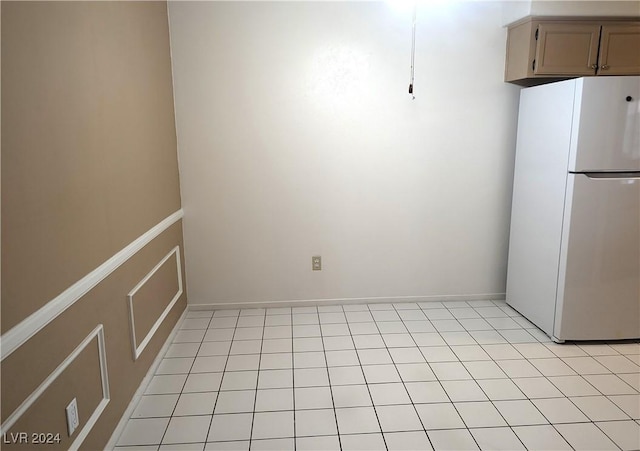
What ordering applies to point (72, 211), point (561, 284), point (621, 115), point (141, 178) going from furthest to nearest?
point (561, 284)
point (621, 115)
point (141, 178)
point (72, 211)

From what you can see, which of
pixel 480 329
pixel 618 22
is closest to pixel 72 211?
pixel 480 329

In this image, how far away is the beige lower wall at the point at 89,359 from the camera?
1.33m

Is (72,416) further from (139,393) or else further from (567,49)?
(567,49)

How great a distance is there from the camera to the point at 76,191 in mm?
1656

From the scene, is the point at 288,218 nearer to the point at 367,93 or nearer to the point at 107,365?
the point at 367,93

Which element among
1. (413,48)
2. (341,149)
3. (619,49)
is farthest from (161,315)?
(619,49)

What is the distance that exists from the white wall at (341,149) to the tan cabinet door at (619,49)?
24.1 inches

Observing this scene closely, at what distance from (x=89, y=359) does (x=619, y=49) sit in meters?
3.50

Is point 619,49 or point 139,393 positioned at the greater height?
point 619,49

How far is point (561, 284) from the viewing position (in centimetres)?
283

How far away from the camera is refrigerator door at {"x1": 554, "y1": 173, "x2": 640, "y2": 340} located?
2.71 m

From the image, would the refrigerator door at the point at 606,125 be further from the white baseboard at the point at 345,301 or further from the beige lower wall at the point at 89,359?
the beige lower wall at the point at 89,359

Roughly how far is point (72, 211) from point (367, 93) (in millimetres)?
2255

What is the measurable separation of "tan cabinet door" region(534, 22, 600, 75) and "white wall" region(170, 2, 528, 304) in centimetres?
41
